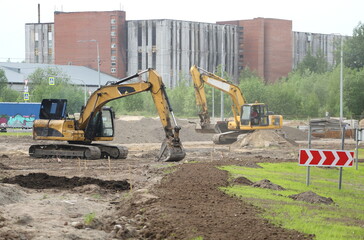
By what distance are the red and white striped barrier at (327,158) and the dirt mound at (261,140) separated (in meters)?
26.2

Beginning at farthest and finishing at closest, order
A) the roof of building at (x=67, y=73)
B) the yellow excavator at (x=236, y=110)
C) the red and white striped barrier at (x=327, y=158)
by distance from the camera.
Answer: the roof of building at (x=67, y=73) < the yellow excavator at (x=236, y=110) < the red and white striped barrier at (x=327, y=158)

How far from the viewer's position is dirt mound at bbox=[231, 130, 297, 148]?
4822 centimetres

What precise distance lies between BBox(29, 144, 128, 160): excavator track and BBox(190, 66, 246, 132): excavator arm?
12922 mm

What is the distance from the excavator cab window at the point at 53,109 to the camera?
35.9 metres

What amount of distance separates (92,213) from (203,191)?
11.8 ft

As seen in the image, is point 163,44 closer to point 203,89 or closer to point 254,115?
point 254,115

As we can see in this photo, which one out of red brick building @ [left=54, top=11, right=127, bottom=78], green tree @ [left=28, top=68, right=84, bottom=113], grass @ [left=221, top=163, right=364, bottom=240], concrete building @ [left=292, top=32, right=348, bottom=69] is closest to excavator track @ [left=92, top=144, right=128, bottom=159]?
grass @ [left=221, top=163, right=364, bottom=240]

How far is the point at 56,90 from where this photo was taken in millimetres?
82938

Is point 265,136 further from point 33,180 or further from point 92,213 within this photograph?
point 92,213

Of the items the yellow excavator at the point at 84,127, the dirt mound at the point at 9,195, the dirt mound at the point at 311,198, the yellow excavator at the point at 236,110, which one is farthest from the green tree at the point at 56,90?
the dirt mound at the point at 311,198

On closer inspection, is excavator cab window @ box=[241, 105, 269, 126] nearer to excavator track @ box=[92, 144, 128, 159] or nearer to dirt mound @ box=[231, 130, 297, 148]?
dirt mound @ box=[231, 130, 297, 148]

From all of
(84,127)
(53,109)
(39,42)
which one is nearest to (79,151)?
(84,127)

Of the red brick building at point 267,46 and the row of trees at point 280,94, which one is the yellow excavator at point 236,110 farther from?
the red brick building at point 267,46

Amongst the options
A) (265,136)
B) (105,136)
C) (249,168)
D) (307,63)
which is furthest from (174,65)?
(249,168)
